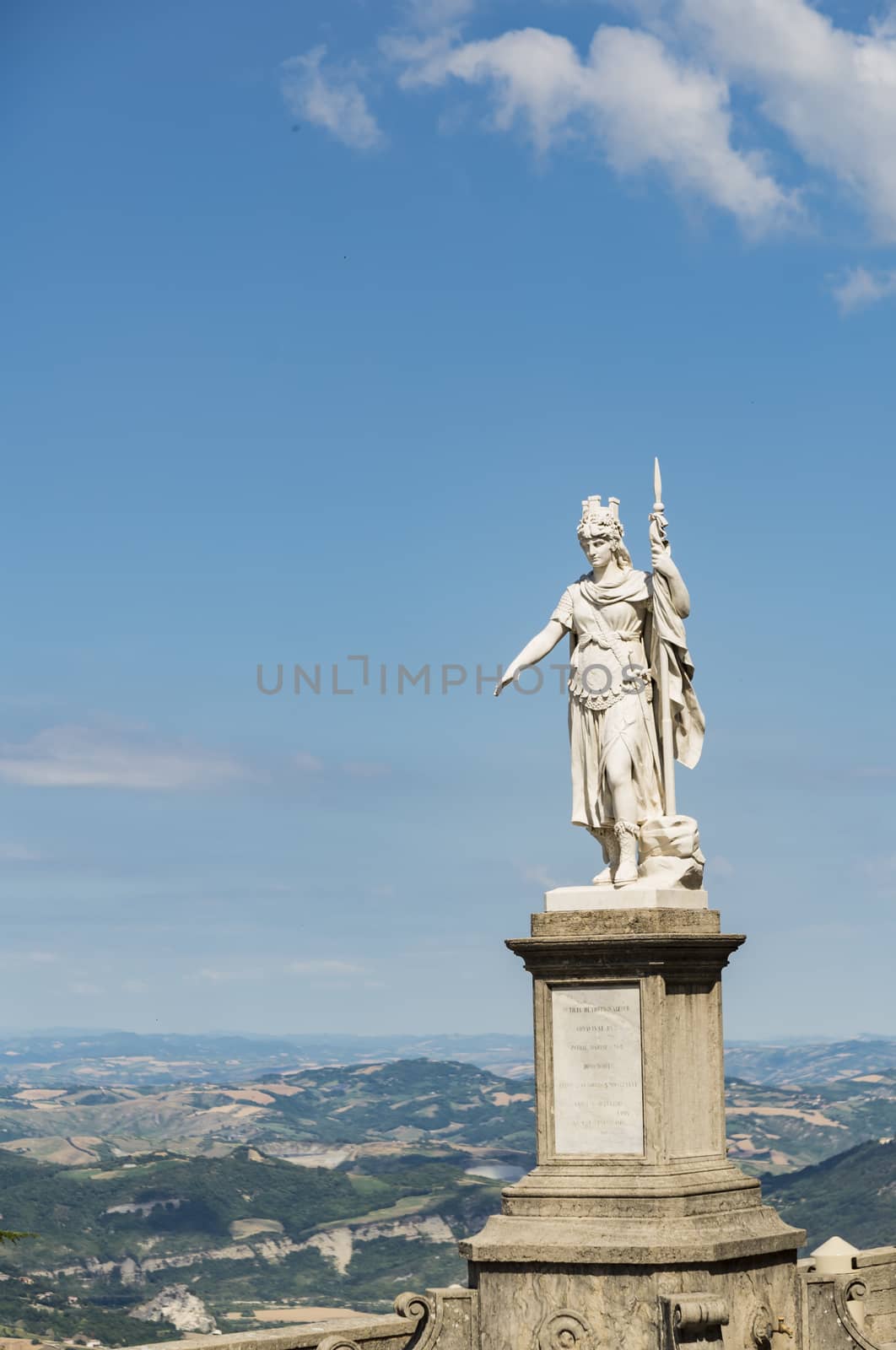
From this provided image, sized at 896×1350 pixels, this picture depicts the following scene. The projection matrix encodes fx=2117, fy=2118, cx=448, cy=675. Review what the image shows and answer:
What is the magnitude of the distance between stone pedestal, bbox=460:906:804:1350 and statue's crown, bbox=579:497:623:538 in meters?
3.41

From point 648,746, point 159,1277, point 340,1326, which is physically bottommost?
point 159,1277

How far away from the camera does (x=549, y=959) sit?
1719 centimetres

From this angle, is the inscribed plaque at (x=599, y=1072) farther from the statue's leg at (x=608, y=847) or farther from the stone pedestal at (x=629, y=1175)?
the statue's leg at (x=608, y=847)

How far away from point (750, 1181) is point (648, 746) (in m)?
3.69

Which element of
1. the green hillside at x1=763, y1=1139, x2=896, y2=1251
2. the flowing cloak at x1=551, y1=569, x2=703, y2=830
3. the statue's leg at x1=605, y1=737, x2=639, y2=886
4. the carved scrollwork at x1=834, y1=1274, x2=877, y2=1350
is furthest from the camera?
the green hillside at x1=763, y1=1139, x2=896, y2=1251

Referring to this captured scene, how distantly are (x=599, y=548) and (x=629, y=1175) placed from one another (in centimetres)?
534

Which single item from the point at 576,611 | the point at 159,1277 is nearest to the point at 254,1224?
the point at 159,1277

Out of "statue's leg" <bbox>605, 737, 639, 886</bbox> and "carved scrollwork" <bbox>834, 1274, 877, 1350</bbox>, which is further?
"statue's leg" <bbox>605, 737, 639, 886</bbox>

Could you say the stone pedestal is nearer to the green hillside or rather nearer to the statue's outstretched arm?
the statue's outstretched arm

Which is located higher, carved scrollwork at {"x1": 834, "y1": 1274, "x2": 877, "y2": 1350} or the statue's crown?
the statue's crown

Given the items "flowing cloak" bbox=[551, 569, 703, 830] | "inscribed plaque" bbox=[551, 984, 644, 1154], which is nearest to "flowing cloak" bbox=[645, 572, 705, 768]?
"flowing cloak" bbox=[551, 569, 703, 830]

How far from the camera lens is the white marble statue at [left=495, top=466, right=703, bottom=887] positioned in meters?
17.8

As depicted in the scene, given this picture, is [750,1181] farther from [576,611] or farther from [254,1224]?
[254,1224]

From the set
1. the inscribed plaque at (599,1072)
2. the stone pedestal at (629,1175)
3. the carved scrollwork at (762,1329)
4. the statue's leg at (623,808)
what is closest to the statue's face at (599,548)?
the statue's leg at (623,808)
